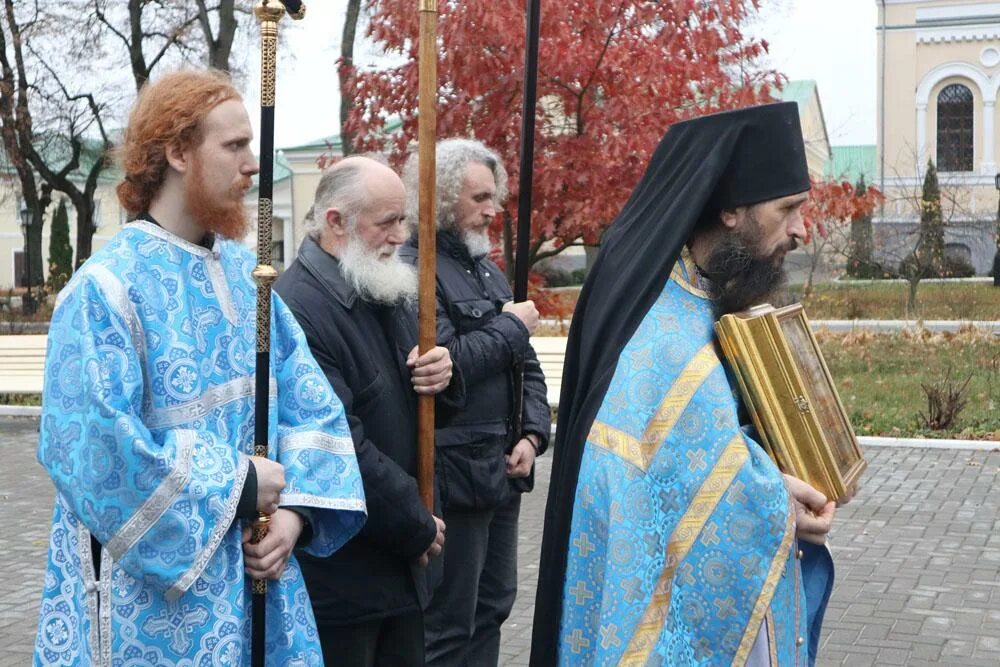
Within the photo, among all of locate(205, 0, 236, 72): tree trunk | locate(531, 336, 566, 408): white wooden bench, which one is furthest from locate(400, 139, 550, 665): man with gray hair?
locate(205, 0, 236, 72): tree trunk

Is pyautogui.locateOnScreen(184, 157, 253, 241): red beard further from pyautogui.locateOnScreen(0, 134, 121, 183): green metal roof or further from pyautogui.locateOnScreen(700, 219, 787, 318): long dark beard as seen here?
pyautogui.locateOnScreen(0, 134, 121, 183): green metal roof

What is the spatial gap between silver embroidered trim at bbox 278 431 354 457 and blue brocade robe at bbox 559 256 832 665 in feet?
1.86

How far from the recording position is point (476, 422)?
13.8ft

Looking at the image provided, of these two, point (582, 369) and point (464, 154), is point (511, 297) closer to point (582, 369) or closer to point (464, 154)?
point (464, 154)

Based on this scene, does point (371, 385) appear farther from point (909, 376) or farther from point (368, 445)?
point (909, 376)

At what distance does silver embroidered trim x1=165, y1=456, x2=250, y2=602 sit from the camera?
2584mm

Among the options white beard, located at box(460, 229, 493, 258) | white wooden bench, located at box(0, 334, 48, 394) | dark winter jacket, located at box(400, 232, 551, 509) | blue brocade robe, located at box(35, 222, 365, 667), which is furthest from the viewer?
white wooden bench, located at box(0, 334, 48, 394)

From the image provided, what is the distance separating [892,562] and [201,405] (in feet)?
17.4

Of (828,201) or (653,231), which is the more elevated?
(828,201)

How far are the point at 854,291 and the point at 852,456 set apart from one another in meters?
22.6

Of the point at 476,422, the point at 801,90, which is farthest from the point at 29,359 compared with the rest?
the point at 801,90

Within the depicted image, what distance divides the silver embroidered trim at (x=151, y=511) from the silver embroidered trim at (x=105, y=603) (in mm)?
71

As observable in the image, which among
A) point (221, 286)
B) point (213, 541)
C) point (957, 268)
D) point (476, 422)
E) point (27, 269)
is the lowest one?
point (213, 541)

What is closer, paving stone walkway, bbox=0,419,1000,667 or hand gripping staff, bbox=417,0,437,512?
hand gripping staff, bbox=417,0,437,512
